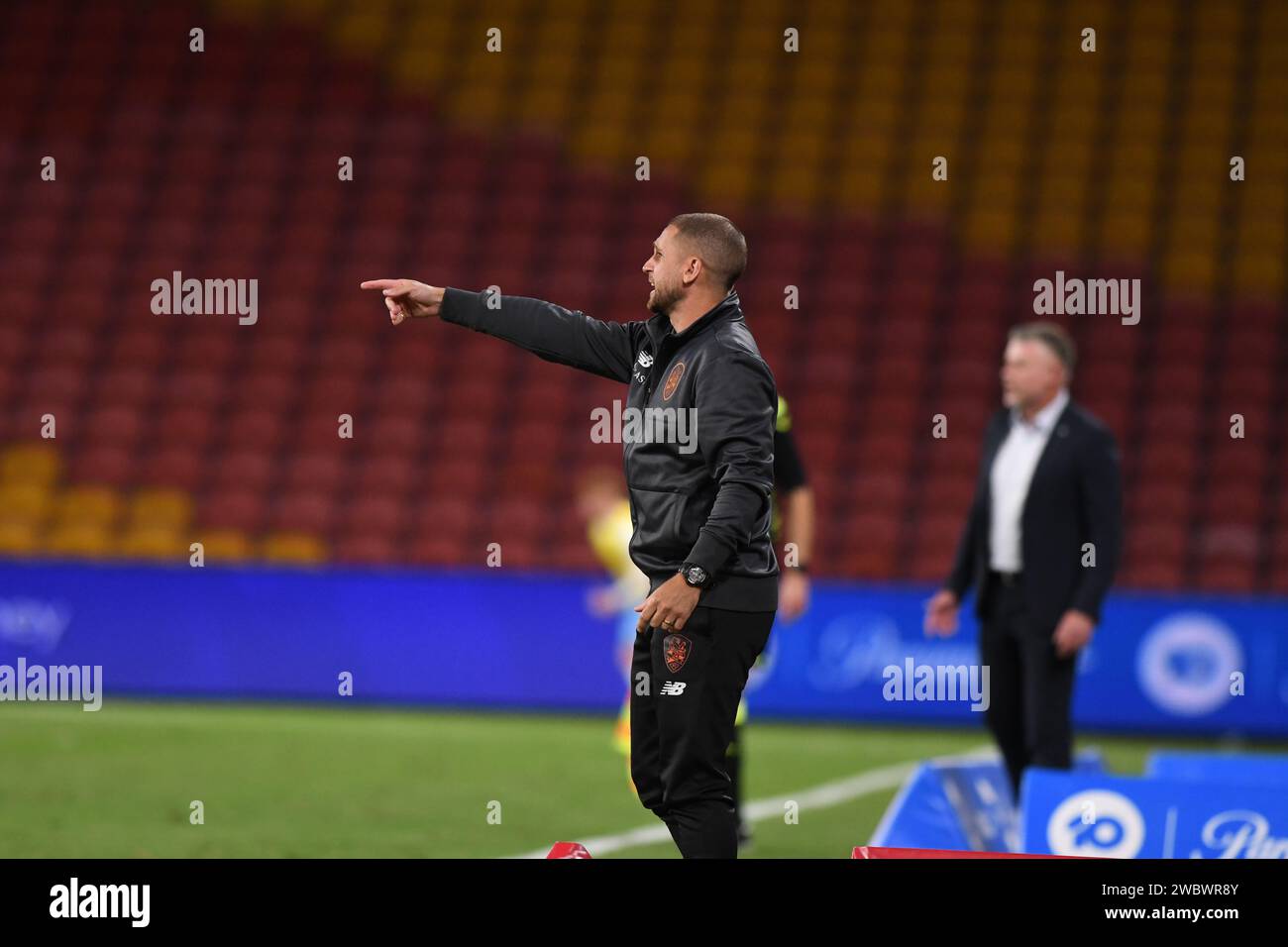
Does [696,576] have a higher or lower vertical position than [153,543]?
lower

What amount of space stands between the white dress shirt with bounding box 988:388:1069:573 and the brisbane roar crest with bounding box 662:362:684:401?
2.65 metres

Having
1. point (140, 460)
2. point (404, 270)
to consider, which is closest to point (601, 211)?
point (404, 270)

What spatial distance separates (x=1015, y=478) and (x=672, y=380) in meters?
2.76

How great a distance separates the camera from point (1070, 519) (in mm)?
7074

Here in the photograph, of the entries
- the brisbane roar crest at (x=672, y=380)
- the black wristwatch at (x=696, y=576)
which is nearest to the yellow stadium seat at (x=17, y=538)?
the brisbane roar crest at (x=672, y=380)

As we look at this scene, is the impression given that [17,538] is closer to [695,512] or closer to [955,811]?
[955,811]

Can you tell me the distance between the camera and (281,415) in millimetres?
16594

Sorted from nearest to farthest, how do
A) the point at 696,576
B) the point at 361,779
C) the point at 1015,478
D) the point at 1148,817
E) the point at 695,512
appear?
the point at 696,576, the point at 695,512, the point at 1148,817, the point at 1015,478, the point at 361,779

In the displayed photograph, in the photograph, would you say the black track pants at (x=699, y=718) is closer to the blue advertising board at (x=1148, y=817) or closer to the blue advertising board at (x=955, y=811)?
the blue advertising board at (x=955, y=811)

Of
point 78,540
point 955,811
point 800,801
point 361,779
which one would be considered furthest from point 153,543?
point 955,811

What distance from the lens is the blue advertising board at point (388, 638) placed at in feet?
41.9

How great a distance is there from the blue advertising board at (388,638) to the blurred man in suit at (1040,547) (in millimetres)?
5367
